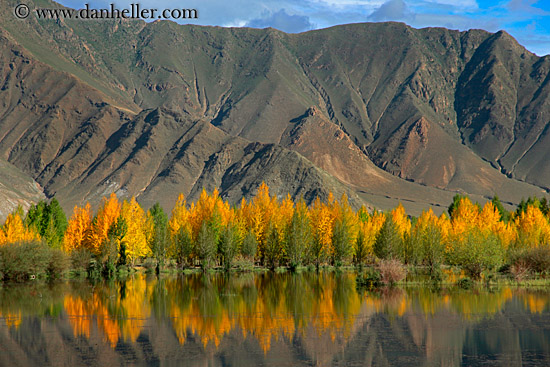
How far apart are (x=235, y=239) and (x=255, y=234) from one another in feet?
13.2

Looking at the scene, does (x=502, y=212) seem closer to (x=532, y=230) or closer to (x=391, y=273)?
(x=532, y=230)

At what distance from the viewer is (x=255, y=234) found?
90.3 meters

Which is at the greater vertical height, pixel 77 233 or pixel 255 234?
pixel 77 233

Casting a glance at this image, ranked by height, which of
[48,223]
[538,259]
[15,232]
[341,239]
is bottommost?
[538,259]

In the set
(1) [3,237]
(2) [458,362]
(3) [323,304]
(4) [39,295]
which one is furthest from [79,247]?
(2) [458,362]

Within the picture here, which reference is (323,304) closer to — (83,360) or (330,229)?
(83,360)

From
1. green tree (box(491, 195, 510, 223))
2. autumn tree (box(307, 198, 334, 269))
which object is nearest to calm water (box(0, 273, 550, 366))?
autumn tree (box(307, 198, 334, 269))

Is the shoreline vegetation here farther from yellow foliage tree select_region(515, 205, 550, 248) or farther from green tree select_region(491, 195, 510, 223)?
green tree select_region(491, 195, 510, 223)

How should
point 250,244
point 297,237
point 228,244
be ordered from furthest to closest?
point 250,244
point 297,237
point 228,244

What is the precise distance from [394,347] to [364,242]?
57821 mm

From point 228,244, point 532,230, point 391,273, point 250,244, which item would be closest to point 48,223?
point 228,244

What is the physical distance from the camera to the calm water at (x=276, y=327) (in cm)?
2936

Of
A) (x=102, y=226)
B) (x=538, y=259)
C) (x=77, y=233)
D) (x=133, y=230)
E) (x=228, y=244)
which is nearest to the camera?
(x=538, y=259)

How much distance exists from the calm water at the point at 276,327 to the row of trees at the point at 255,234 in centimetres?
2248
